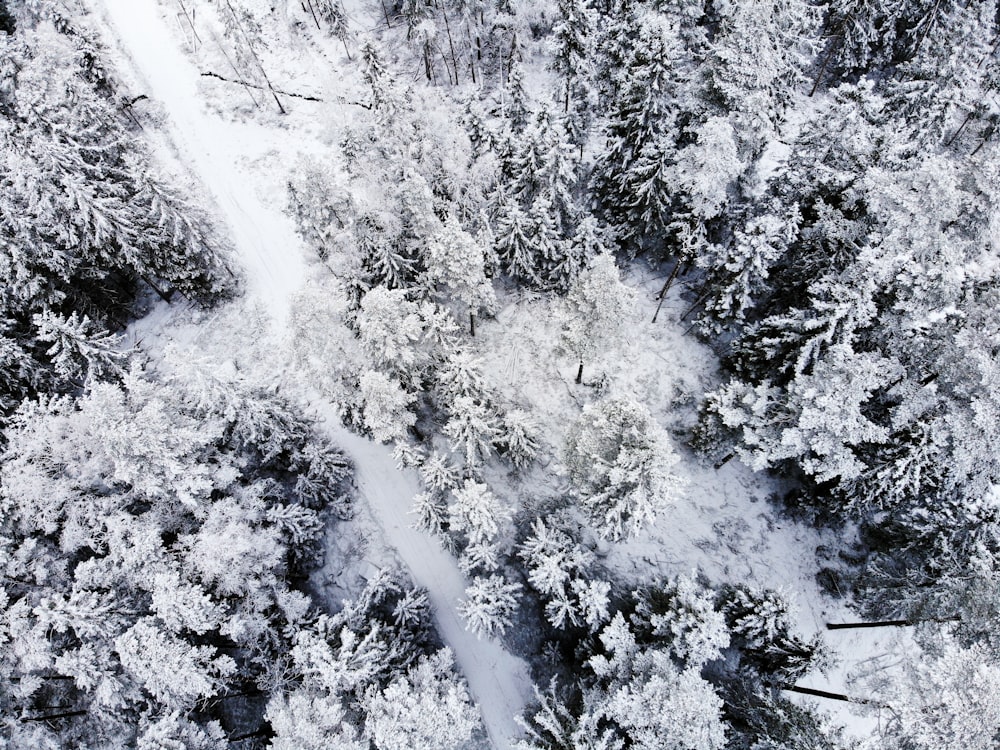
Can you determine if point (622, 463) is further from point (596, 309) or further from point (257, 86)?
point (257, 86)

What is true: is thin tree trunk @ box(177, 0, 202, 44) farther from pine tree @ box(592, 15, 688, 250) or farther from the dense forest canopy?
pine tree @ box(592, 15, 688, 250)

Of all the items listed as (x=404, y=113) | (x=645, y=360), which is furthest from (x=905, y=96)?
(x=404, y=113)

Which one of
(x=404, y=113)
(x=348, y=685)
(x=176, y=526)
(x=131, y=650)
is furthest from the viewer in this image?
(x=404, y=113)

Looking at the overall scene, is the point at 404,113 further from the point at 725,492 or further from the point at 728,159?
the point at 725,492

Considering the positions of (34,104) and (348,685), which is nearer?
(348,685)

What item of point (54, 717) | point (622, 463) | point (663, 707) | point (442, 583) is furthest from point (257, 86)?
point (663, 707)

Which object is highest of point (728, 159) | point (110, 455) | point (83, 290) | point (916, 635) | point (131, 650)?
point (728, 159)
